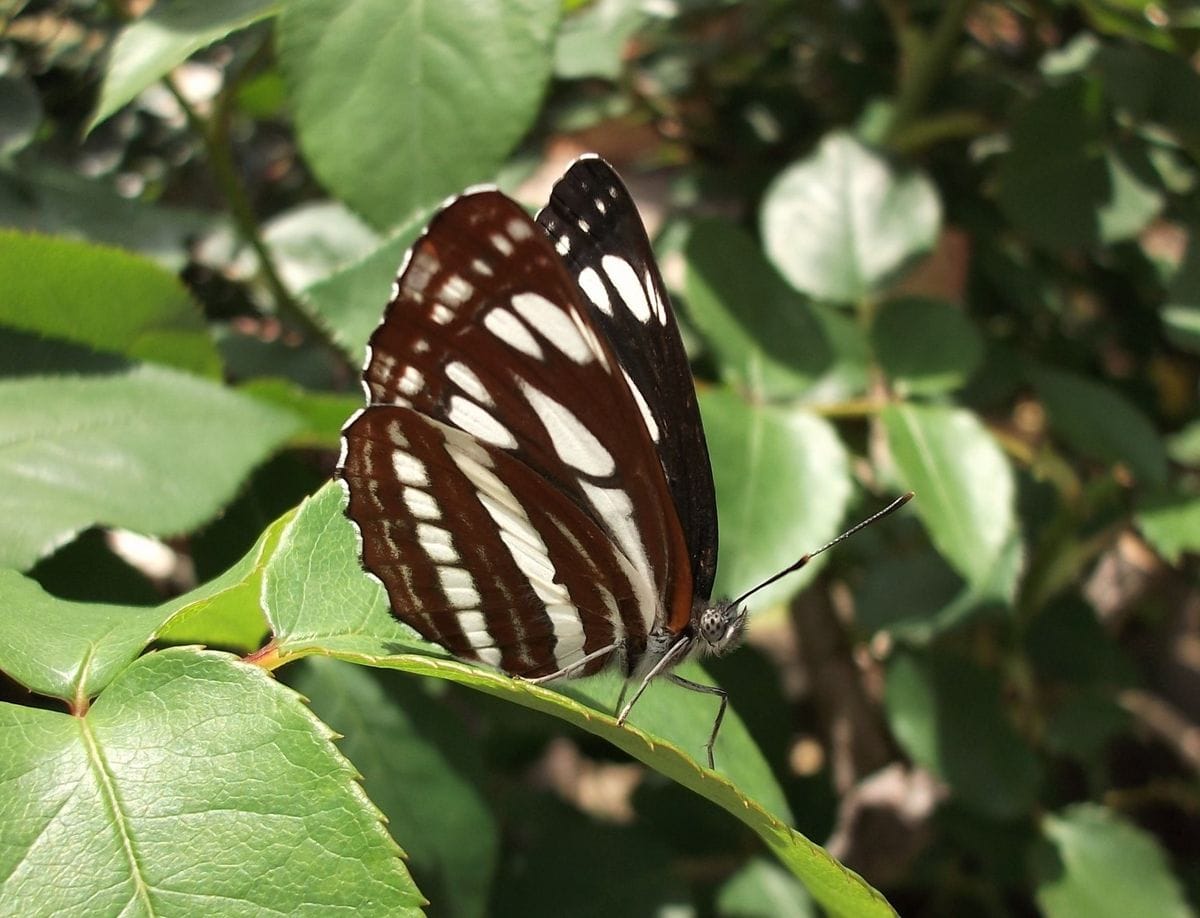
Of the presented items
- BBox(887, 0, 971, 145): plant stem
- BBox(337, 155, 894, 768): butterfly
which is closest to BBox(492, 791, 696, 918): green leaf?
BBox(337, 155, 894, 768): butterfly

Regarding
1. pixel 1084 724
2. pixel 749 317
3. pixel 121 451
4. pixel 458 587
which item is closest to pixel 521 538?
pixel 458 587

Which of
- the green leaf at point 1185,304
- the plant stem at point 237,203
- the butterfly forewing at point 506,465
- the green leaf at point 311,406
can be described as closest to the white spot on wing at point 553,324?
the butterfly forewing at point 506,465

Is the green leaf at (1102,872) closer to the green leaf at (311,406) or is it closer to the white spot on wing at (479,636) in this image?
the white spot on wing at (479,636)

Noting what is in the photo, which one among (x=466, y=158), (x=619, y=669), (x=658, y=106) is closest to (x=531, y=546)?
(x=619, y=669)

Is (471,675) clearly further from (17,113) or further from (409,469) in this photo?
(17,113)

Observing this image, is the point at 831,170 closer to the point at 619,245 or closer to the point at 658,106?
the point at 658,106
